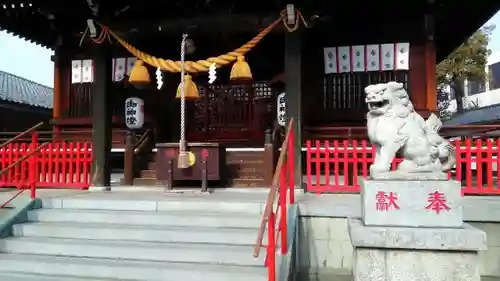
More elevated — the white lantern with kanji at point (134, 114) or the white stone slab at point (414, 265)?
the white lantern with kanji at point (134, 114)

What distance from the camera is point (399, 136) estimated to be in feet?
14.4

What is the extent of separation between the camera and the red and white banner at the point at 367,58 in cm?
976

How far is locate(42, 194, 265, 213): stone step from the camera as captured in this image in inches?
245

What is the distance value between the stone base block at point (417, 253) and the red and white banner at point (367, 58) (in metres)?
6.23

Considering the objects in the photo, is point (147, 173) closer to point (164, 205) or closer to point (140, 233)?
point (164, 205)

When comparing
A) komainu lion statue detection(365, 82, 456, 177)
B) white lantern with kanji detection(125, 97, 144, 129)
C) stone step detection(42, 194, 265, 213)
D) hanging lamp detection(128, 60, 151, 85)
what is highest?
hanging lamp detection(128, 60, 151, 85)

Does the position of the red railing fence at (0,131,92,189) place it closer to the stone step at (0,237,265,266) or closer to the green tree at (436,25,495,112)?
the stone step at (0,237,265,266)

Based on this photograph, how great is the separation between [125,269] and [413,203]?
329 cm

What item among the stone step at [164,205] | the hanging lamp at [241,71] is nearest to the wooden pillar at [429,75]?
the hanging lamp at [241,71]

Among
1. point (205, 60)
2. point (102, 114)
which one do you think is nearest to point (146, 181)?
point (102, 114)

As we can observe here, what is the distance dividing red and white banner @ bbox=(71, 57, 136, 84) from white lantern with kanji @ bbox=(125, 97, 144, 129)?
2.50ft

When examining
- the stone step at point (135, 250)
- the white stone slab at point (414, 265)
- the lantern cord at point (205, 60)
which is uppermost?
the lantern cord at point (205, 60)

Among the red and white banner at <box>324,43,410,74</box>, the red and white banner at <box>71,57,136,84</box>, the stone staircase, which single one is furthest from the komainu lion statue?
the red and white banner at <box>71,57,136,84</box>

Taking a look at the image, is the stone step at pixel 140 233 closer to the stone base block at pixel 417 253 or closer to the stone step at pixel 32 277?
the stone step at pixel 32 277
